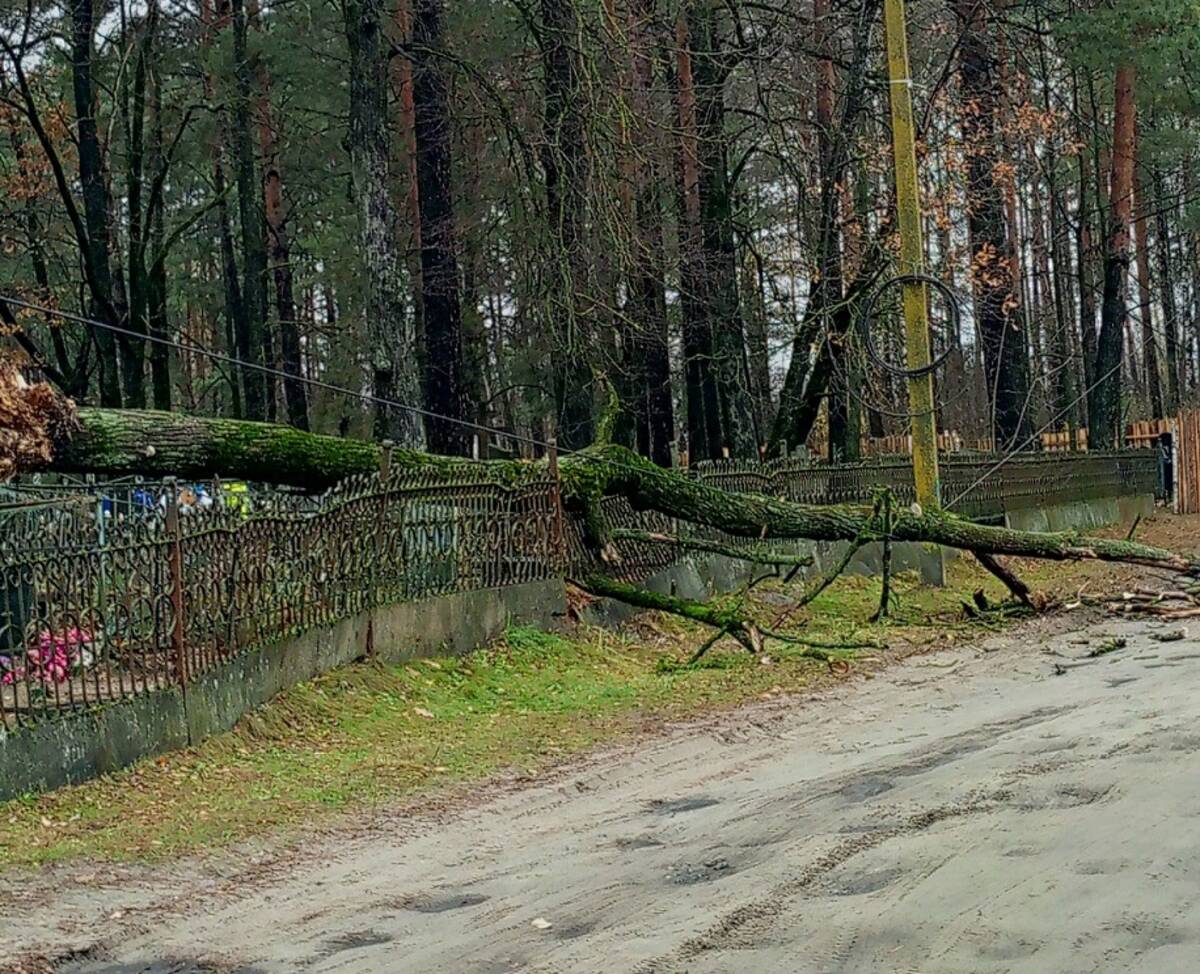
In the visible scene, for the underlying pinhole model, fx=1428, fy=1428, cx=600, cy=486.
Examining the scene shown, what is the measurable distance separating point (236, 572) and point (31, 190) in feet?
80.0

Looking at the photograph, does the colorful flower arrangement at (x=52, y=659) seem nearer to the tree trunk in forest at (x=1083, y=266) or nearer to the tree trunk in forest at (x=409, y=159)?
the tree trunk in forest at (x=409, y=159)

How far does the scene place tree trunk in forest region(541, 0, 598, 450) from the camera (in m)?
16.2

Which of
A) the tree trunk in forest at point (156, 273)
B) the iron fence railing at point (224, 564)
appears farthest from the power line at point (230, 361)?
the tree trunk in forest at point (156, 273)

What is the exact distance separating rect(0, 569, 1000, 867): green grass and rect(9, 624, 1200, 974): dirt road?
67 centimetres

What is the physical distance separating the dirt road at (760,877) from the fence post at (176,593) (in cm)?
210

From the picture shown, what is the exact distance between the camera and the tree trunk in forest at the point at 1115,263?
29547 mm

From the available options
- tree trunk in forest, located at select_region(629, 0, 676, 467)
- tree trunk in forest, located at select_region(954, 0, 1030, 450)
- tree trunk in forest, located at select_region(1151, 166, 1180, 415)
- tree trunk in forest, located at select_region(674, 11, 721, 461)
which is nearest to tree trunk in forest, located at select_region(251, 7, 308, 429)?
tree trunk in forest, located at select_region(629, 0, 676, 467)

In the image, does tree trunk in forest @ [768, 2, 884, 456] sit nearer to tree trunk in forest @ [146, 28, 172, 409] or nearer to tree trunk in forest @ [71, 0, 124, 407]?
tree trunk in forest @ [146, 28, 172, 409]

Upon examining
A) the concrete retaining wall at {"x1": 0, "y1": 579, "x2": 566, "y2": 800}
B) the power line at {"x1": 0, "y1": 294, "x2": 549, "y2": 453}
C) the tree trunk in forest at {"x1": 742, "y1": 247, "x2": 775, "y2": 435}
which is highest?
the tree trunk in forest at {"x1": 742, "y1": 247, "x2": 775, "y2": 435}

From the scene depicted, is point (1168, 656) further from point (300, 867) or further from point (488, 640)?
point (300, 867)

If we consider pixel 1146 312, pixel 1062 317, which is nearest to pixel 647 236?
pixel 1062 317

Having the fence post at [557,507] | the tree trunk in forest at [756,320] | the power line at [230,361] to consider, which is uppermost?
the tree trunk in forest at [756,320]

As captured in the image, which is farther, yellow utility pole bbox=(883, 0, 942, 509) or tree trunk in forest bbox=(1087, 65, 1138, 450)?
tree trunk in forest bbox=(1087, 65, 1138, 450)

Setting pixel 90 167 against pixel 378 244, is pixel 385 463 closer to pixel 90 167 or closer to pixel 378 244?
pixel 378 244
